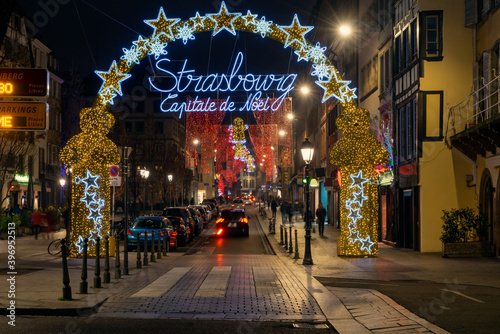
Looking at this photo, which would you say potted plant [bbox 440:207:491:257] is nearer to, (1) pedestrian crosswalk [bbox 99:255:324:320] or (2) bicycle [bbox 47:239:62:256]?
(1) pedestrian crosswalk [bbox 99:255:324:320]

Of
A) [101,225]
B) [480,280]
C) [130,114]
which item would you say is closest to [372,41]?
[101,225]

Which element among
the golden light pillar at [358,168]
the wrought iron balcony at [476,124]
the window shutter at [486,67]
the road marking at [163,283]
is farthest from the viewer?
the window shutter at [486,67]

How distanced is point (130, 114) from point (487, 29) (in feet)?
248

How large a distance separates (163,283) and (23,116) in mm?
5784

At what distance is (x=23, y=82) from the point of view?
1046 centimetres

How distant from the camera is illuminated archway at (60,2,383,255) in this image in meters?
21.7

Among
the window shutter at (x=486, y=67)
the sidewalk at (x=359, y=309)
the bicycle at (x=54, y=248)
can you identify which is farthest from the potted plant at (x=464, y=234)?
the bicycle at (x=54, y=248)

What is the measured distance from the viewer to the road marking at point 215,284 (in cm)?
1311

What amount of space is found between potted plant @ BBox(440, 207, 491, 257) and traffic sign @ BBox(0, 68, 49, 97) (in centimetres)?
1571

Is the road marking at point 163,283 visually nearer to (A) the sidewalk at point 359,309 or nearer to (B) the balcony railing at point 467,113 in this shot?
(A) the sidewalk at point 359,309

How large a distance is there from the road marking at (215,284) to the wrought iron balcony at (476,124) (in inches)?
332

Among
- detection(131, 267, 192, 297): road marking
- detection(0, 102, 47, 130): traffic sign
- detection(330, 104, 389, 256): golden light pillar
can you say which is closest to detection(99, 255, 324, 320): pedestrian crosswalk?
detection(131, 267, 192, 297): road marking

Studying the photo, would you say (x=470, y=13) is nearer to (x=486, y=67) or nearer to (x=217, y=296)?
(x=486, y=67)

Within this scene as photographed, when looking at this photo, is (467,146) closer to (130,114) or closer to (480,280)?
(480,280)
